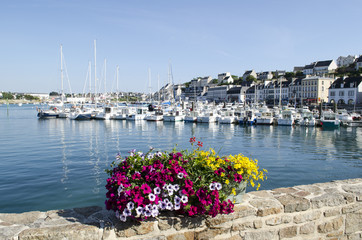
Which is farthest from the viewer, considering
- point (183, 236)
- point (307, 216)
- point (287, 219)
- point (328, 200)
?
point (328, 200)

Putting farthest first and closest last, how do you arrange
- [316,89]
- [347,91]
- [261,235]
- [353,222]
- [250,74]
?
1. [250,74]
2. [316,89]
3. [347,91]
4. [353,222]
5. [261,235]

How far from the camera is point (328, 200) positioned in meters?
4.73

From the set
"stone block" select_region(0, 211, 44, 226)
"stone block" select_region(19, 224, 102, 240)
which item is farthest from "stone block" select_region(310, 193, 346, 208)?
"stone block" select_region(0, 211, 44, 226)

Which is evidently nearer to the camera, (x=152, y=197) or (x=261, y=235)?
(x=152, y=197)

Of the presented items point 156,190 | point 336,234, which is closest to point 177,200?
point 156,190

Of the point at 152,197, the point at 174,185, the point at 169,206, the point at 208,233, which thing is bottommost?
the point at 208,233

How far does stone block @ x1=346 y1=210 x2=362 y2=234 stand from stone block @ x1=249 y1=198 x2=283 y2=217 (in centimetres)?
146

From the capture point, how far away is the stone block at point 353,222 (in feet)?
16.2

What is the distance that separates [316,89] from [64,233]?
112924 mm

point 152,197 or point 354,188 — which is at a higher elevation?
point 152,197

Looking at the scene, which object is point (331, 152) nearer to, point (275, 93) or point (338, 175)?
point (338, 175)

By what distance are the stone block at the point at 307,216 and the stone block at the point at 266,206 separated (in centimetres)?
36

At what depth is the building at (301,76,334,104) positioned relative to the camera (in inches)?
4055

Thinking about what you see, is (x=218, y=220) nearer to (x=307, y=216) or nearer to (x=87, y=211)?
(x=307, y=216)
